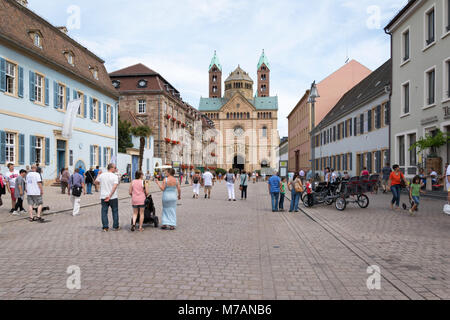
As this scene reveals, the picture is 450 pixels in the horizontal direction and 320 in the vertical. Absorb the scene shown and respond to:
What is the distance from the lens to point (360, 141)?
32.2 m

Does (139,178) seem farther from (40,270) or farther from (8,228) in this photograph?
(40,270)

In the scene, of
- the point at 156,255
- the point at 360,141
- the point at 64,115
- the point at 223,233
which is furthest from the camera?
the point at 360,141

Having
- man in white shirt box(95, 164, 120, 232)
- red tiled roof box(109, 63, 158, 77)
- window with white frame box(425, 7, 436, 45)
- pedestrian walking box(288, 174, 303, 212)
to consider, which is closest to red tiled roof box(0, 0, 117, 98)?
man in white shirt box(95, 164, 120, 232)

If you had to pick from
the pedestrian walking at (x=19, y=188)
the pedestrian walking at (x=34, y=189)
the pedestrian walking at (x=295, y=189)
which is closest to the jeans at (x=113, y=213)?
the pedestrian walking at (x=34, y=189)

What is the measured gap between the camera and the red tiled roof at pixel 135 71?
53.1 m

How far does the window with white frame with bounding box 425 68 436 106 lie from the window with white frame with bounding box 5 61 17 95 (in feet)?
71.8

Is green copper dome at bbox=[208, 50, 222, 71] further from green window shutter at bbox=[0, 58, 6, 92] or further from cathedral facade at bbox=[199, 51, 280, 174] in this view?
green window shutter at bbox=[0, 58, 6, 92]

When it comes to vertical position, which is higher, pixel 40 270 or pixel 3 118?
pixel 3 118

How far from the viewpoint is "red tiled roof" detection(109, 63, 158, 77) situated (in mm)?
53062

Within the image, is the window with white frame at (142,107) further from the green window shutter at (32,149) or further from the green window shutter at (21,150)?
the green window shutter at (21,150)

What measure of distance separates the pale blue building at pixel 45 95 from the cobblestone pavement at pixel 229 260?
1279 cm

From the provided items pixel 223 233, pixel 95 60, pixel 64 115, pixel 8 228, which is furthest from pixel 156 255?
pixel 95 60

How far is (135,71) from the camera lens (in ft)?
178

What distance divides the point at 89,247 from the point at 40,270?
1.80m
